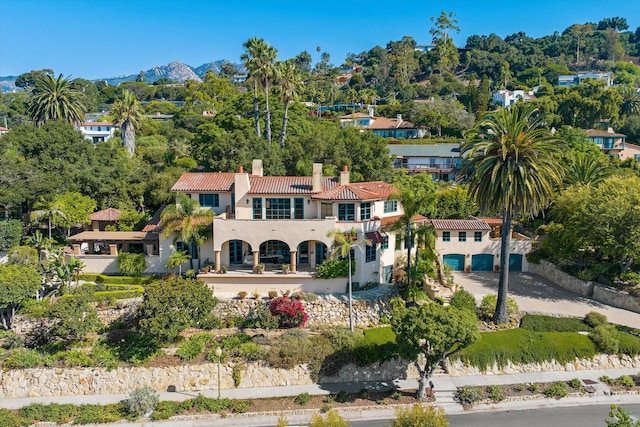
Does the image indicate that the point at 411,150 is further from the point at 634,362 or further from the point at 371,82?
the point at 371,82

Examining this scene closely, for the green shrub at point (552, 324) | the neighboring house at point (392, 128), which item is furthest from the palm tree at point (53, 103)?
the green shrub at point (552, 324)

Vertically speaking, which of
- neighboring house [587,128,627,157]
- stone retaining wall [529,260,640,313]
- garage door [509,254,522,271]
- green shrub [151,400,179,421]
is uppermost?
neighboring house [587,128,627,157]

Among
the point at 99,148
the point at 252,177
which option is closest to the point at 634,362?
the point at 252,177

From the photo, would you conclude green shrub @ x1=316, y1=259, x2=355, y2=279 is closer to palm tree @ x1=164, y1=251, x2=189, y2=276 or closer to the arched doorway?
the arched doorway

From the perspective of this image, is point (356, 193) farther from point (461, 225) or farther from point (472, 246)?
point (472, 246)

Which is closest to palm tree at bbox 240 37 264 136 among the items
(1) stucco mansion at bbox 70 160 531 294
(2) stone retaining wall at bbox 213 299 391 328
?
(1) stucco mansion at bbox 70 160 531 294

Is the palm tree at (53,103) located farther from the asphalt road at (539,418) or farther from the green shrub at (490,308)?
the asphalt road at (539,418)
